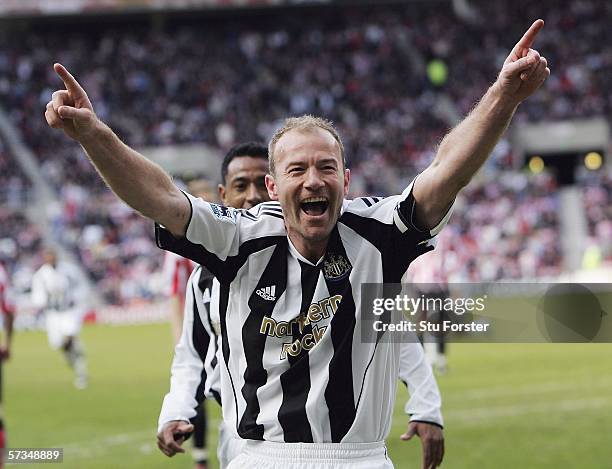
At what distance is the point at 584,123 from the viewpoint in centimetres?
3825

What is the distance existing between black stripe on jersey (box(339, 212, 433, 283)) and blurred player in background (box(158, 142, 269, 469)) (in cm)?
157

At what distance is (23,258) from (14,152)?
6290 millimetres

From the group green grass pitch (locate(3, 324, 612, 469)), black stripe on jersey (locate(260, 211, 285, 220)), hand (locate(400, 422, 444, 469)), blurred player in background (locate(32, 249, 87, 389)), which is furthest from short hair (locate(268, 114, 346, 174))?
blurred player in background (locate(32, 249, 87, 389))

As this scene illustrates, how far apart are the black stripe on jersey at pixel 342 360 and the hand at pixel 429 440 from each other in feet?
2.68

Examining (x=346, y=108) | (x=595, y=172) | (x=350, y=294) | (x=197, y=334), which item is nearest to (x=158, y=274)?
(x=346, y=108)

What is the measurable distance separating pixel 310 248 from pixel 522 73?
40.6 inches

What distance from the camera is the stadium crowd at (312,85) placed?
34.7 m

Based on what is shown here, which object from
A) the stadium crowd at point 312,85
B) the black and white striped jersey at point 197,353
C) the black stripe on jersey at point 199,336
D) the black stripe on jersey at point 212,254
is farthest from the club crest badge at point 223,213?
the stadium crowd at point 312,85

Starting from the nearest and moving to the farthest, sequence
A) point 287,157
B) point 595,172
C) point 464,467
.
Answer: point 287,157 < point 464,467 < point 595,172

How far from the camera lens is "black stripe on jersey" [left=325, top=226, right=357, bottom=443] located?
12.5 feet

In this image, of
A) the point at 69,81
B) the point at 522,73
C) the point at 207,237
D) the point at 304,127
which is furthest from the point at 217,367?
the point at 522,73

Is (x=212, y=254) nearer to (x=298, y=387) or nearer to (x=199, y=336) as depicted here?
(x=298, y=387)

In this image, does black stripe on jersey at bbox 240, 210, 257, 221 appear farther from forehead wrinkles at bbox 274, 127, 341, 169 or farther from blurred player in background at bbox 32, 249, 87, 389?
blurred player in background at bbox 32, 249, 87, 389

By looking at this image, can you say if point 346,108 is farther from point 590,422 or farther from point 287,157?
point 287,157
